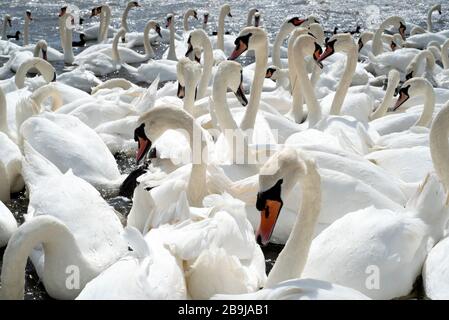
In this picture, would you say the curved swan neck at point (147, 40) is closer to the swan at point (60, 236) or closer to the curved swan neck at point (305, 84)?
the curved swan neck at point (305, 84)

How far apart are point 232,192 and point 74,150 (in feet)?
6.07

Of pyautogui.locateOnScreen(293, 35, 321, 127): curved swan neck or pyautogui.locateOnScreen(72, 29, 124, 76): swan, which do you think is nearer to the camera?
pyautogui.locateOnScreen(293, 35, 321, 127): curved swan neck

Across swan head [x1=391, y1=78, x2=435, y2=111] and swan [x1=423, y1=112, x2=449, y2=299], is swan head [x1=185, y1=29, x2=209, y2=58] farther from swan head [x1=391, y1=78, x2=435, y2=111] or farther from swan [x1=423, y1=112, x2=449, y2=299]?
swan [x1=423, y1=112, x2=449, y2=299]

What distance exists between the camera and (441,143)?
5.86m

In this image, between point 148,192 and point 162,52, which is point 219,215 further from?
point 162,52

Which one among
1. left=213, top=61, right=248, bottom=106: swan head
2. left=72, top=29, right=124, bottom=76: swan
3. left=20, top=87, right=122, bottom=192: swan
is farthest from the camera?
left=72, top=29, right=124, bottom=76: swan

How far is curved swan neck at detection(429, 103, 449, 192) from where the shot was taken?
5855mm

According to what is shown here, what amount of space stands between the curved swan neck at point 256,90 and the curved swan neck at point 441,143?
2.23 metres

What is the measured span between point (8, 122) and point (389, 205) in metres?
4.40

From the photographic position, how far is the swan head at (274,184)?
14.9ft

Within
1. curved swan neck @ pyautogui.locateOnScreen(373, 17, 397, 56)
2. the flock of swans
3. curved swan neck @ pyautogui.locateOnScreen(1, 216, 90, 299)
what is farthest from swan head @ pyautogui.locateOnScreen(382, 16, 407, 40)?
curved swan neck @ pyautogui.locateOnScreen(1, 216, 90, 299)

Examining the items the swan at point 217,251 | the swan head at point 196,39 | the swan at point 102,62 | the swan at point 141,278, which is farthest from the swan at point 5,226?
the swan at point 102,62

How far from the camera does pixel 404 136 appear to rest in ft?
25.0

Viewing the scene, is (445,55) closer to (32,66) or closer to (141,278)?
(32,66)
